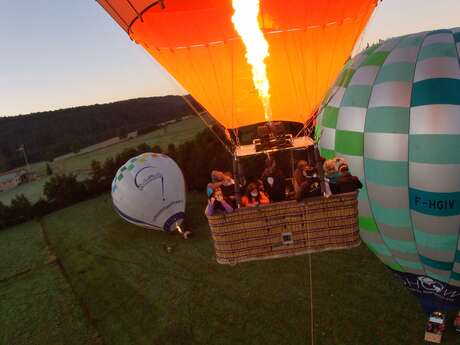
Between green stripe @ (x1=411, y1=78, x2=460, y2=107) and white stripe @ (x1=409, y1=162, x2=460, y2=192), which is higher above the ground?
green stripe @ (x1=411, y1=78, x2=460, y2=107)

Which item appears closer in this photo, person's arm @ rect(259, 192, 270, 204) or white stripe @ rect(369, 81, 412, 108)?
person's arm @ rect(259, 192, 270, 204)

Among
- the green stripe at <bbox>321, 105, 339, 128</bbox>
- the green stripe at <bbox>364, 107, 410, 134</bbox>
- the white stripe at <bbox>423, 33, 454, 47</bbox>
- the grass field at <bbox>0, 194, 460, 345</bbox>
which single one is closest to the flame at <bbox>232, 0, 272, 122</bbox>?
the green stripe at <bbox>364, 107, 410, 134</bbox>

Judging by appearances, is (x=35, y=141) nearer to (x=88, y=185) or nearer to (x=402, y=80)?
(x=88, y=185)

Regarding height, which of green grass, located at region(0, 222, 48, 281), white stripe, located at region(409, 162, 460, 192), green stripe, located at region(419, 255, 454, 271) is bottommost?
green grass, located at region(0, 222, 48, 281)

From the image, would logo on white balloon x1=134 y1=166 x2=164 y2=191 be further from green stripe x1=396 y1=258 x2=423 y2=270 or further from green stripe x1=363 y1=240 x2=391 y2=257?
green stripe x1=396 y1=258 x2=423 y2=270

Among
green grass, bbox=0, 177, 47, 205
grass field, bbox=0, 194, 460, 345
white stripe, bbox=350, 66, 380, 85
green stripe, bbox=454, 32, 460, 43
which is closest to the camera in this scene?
green stripe, bbox=454, 32, 460, 43

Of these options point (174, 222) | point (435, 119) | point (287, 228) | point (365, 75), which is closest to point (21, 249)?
point (174, 222)

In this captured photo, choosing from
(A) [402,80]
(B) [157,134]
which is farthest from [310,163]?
(B) [157,134]
